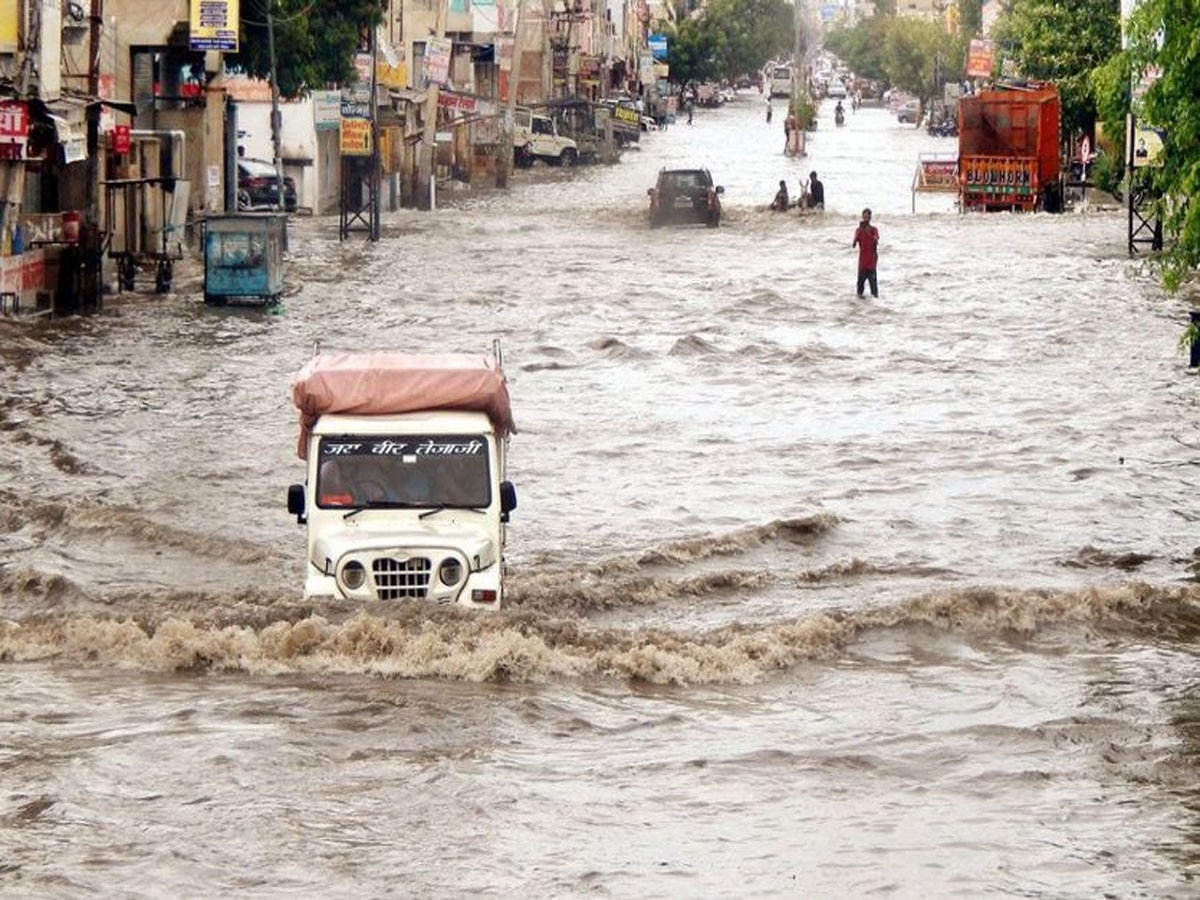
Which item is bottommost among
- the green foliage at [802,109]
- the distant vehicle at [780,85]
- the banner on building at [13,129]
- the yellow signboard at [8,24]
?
the banner on building at [13,129]

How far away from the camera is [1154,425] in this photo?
27406 mm

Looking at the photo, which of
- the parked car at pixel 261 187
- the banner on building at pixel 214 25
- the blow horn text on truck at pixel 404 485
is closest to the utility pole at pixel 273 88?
the parked car at pixel 261 187

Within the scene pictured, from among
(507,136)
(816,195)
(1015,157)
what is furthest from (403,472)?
(507,136)

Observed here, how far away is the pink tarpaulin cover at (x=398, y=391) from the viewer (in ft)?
53.1

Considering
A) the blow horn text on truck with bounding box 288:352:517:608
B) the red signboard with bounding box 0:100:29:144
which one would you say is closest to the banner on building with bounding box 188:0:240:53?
the red signboard with bounding box 0:100:29:144

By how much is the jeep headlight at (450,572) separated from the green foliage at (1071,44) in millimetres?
50669

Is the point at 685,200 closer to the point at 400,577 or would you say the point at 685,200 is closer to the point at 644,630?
the point at 644,630

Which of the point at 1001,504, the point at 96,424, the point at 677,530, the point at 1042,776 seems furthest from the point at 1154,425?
the point at 1042,776

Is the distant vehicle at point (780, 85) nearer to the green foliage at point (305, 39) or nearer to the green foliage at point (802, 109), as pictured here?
the green foliage at point (802, 109)

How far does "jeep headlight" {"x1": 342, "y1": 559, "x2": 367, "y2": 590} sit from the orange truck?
157 ft

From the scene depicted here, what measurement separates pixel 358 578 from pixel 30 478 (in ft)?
29.1

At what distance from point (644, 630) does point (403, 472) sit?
2700mm

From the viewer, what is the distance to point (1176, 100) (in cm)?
1784

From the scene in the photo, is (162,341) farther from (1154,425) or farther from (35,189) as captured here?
(1154,425)
